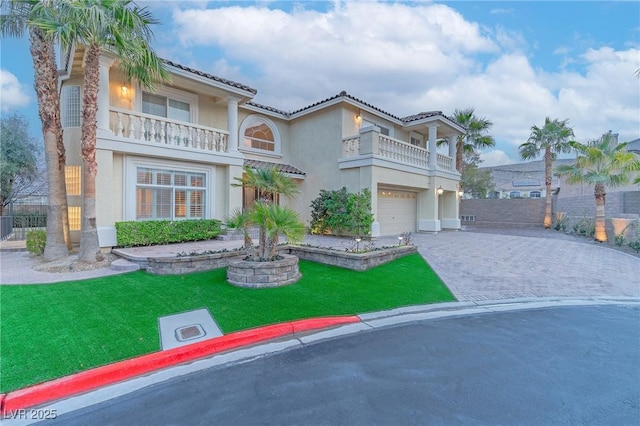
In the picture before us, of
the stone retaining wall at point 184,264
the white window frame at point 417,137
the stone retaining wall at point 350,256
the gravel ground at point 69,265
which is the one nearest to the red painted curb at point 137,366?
the stone retaining wall at point 350,256

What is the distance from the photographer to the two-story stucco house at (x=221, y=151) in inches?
407

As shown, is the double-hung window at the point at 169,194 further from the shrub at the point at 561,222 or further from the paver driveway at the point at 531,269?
the shrub at the point at 561,222

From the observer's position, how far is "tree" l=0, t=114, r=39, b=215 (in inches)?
634

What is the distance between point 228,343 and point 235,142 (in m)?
10.0

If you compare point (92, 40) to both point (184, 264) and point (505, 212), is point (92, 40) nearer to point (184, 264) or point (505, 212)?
point (184, 264)

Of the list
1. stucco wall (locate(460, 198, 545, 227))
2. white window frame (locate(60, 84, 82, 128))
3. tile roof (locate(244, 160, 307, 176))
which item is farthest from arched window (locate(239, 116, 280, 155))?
stucco wall (locate(460, 198, 545, 227))

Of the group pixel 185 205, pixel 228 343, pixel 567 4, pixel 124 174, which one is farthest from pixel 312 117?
pixel 228 343

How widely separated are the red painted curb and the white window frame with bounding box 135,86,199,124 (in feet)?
35.4

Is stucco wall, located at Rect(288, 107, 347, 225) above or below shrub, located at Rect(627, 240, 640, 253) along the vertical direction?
above

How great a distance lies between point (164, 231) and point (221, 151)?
4.05 meters

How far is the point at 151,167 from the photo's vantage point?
11.0 m

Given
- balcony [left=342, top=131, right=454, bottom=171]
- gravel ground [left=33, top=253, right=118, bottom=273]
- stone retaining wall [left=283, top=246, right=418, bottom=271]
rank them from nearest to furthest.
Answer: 1. gravel ground [left=33, top=253, right=118, bottom=273]
2. stone retaining wall [left=283, top=246, right=418, bottom=271]
3. balcony [left=342, top=131, right=454, bottom=171]

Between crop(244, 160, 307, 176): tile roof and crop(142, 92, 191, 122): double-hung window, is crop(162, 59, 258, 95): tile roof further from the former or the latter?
crop(244, 160, 307, 176): tile roof

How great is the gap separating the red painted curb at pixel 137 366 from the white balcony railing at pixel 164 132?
28.7ft
